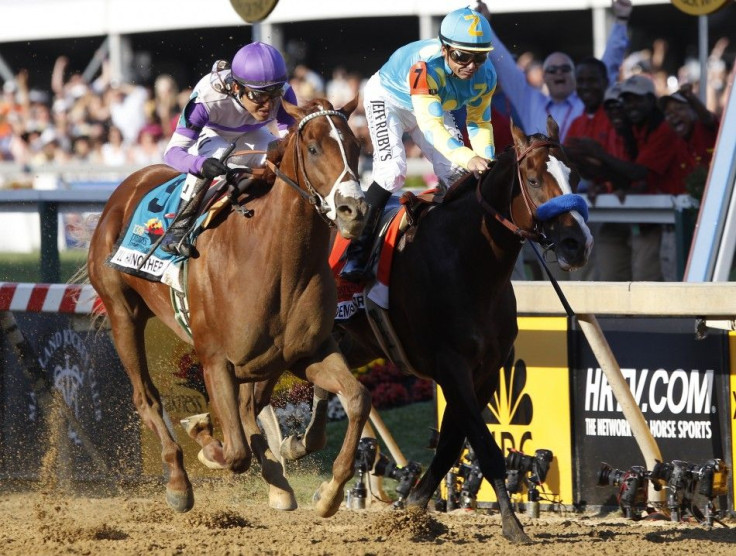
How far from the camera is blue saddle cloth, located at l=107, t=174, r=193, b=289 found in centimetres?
601

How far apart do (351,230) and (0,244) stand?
6609mm

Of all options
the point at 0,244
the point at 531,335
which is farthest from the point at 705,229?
the point at 0,244

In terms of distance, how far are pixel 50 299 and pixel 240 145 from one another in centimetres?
150

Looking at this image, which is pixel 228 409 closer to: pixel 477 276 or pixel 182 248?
pixel 182 248

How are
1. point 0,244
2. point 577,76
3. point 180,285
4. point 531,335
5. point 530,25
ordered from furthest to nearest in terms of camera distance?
point 530,25 → point 0,244 → point 577,76 → point 531,335 → point 180,285

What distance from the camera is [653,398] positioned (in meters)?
6.43

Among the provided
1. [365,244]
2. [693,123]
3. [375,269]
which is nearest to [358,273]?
[375,269]

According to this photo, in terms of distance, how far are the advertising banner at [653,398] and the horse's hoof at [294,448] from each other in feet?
5.06

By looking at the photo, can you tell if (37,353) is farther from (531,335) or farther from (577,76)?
(577,76)

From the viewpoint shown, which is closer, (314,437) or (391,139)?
(314,437)

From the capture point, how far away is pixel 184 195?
5984 mm

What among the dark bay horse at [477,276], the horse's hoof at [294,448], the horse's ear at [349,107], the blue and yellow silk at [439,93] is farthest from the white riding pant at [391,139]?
the horse's hoof at [294,448]

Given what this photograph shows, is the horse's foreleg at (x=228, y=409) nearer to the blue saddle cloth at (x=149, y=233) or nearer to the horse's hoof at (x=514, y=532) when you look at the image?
the blue saddle cloth at (x=149, y=233)

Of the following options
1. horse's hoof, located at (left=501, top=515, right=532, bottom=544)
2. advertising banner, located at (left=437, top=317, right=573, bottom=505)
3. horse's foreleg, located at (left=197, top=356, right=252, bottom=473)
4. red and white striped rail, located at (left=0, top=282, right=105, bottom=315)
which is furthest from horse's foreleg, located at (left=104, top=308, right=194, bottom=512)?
advertising banner, located at (left=437, top=317, right=573, bottom=505)
